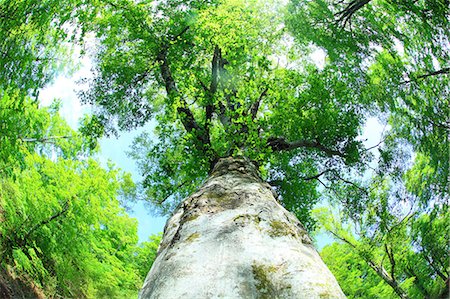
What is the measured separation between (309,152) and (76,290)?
794cm

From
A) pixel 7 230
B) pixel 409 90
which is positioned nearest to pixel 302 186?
pixel 409 90

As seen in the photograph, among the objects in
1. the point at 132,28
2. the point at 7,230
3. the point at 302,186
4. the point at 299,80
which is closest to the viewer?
the point at 132,28

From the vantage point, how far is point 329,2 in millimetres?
7754

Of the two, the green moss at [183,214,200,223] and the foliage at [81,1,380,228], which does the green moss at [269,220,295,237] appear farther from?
the foliage at [81,1,380,228]

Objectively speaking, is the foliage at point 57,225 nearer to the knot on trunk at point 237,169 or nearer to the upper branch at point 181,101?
the upper branch at point 181,101

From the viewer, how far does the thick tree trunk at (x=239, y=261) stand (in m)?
1.72

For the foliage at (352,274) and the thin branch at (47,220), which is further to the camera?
the foliage at (352,274)

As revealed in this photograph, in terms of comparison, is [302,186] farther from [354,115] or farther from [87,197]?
[87,197]

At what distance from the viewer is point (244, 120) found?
761 centimetres

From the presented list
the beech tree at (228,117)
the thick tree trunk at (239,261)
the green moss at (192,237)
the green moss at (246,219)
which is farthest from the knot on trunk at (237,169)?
the green moss at (192,237)

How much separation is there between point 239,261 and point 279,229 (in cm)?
64

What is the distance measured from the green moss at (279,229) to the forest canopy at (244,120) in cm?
380

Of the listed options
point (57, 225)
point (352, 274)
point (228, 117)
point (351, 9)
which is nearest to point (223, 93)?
point (228, 117)

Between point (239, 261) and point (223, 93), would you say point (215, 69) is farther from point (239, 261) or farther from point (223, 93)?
point (239, 261)
